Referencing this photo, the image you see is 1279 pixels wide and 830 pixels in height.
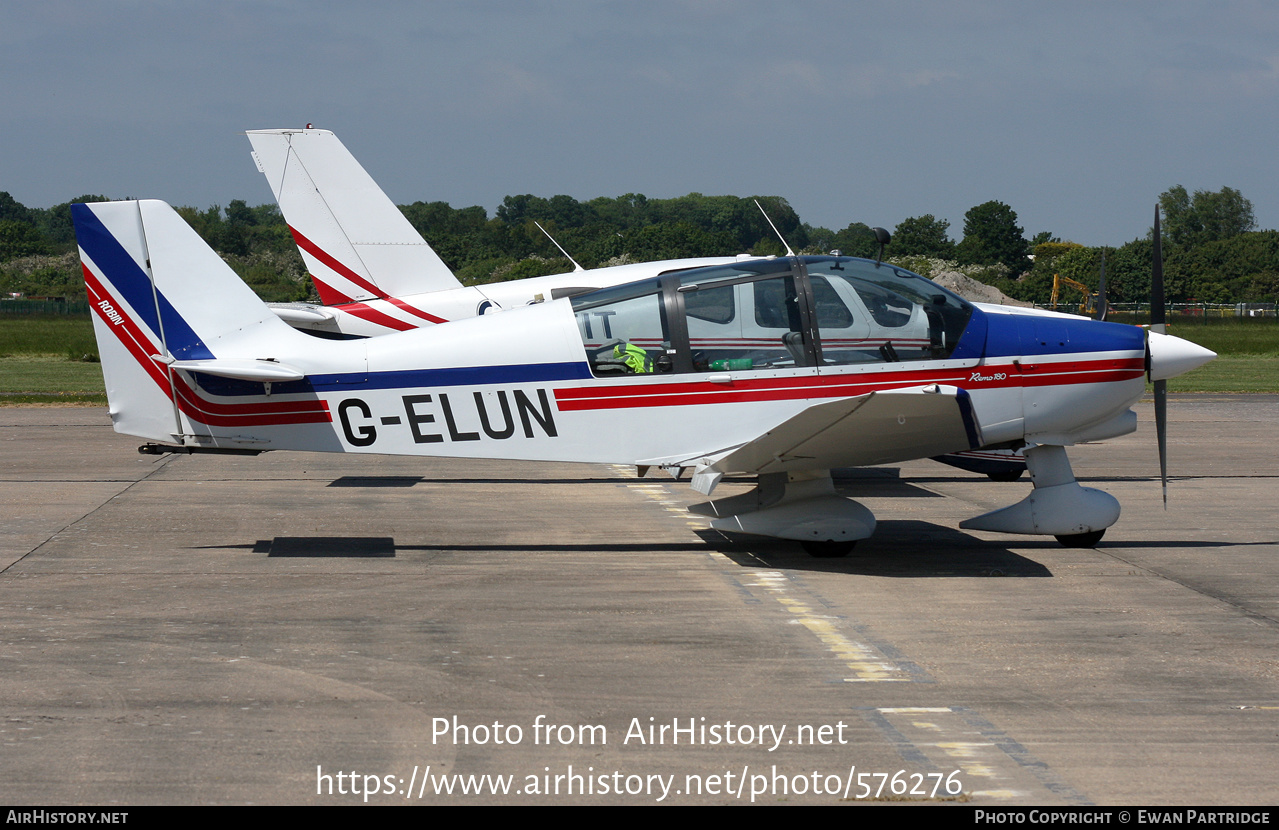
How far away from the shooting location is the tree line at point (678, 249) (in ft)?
184

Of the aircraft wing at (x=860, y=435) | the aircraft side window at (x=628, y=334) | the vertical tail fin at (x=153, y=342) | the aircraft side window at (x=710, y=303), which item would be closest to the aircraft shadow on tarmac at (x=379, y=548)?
the aircraft wing at (x=860, y=435)

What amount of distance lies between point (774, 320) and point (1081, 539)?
125 inches

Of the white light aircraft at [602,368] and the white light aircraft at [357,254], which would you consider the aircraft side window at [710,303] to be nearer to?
the white light aircraft at [602,368]

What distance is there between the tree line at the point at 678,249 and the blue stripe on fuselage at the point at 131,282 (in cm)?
3052

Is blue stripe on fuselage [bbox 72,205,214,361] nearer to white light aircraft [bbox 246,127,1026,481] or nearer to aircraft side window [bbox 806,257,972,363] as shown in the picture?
aircraft side window [bbox 806,257,972,363]

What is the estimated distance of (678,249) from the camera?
44.5 metres

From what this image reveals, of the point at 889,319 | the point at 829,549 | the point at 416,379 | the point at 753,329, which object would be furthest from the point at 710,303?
the point at 416,379

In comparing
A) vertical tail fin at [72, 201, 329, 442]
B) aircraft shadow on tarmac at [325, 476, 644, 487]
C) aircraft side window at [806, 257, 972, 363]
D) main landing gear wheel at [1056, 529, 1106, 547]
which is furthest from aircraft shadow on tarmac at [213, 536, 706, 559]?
aircraft shadow on tarmac at [325, 476, 644, 487]

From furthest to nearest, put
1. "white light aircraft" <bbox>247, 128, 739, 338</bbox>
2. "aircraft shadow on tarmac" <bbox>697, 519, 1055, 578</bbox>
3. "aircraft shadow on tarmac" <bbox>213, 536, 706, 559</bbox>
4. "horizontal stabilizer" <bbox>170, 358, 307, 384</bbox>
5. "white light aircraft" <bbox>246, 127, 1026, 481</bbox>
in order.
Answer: "white light aircraft" <bbox>247, 128, 739, 338</bbox> → "white light aircraft" <bbox>246, 127, 1026, 481</bbox> → "aircraft shadow on tarmac" <bbox>213, 536, 706, 559</bbox> → "aircraft shadow on tarmac" <bbox>697, 519, 1055, 578</bbox> → "horizontal stabilizer" <bbox>170, 358, 307, 384</bbox>

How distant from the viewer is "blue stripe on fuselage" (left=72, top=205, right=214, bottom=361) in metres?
8.62

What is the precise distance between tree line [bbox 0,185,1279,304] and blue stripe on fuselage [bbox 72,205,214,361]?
30.5 metres

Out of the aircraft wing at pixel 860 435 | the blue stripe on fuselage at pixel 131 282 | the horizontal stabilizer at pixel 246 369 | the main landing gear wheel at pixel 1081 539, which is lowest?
the main landing gear wheel at pixel 1081 539
